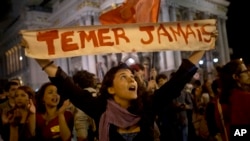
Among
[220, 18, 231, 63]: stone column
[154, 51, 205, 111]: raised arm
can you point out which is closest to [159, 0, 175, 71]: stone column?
[220, 18, 231, 63]: stone column

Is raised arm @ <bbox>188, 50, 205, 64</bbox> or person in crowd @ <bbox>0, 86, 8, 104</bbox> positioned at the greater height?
raised arm @ <bbox>188, 50, 205, 64</bbox>

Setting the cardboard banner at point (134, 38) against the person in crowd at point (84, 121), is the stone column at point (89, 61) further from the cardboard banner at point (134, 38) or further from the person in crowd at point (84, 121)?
the cardboard banner at point (134, 38)

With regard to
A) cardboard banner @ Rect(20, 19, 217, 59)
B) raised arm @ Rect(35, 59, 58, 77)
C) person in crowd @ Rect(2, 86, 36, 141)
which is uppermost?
cardboard banner @ Rect(20, 19, 217, 59)

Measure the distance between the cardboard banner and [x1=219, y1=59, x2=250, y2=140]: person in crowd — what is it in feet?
2.59

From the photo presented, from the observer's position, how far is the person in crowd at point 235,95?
179 inches

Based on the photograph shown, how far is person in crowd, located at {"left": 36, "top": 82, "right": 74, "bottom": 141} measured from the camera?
4.79m

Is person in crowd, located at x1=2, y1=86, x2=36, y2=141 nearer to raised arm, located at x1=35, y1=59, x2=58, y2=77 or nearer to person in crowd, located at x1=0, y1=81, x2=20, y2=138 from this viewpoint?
person in crowd, located at x1=0, y1=81, x2=20, y2=138

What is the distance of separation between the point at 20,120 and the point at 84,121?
4.19ft

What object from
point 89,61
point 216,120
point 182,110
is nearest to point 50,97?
point 216,120

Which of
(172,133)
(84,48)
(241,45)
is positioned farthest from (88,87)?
(241,45)

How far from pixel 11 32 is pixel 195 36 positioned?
1964 inches

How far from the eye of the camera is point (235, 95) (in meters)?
4.64

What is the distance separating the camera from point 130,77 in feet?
11.9

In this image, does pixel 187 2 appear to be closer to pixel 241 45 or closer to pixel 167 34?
pixel 241 45
